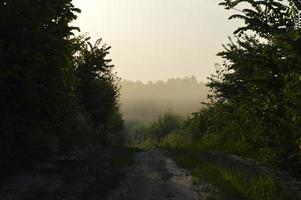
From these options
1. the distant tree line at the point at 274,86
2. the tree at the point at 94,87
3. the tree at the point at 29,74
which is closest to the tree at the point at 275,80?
the distant tree line at the point at 274,86

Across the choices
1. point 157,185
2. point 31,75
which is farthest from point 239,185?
point 31,75

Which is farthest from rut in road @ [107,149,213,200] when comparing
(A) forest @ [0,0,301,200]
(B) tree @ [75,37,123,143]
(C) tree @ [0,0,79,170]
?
(B) tree @ [75,37,123,143]

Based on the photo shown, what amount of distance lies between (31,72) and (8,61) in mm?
965

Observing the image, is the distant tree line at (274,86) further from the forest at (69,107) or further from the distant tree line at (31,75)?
the distant tree line at (31,75)

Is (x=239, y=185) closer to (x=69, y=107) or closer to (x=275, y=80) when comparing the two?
(x=275, y=80)

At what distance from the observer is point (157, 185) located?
18.6 m

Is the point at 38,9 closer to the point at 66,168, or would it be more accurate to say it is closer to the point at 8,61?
the point at 8,61

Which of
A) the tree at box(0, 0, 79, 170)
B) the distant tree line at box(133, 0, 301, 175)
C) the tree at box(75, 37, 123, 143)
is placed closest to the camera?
the distant tree line at box(133, 0, 301, 175)

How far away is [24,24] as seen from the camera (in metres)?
19.3

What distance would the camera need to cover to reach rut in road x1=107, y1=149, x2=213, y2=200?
16.1 m

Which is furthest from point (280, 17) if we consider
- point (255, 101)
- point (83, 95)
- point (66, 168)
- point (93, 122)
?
point (93, 122)

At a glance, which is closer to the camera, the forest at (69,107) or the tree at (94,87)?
the forest at (69,107)

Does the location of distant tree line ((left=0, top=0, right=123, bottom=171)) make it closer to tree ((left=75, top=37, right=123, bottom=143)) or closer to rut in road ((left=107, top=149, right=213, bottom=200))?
rut in road ((left=107, top=149, right=213, bottom=200))

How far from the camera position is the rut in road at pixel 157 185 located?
16.1 metres
